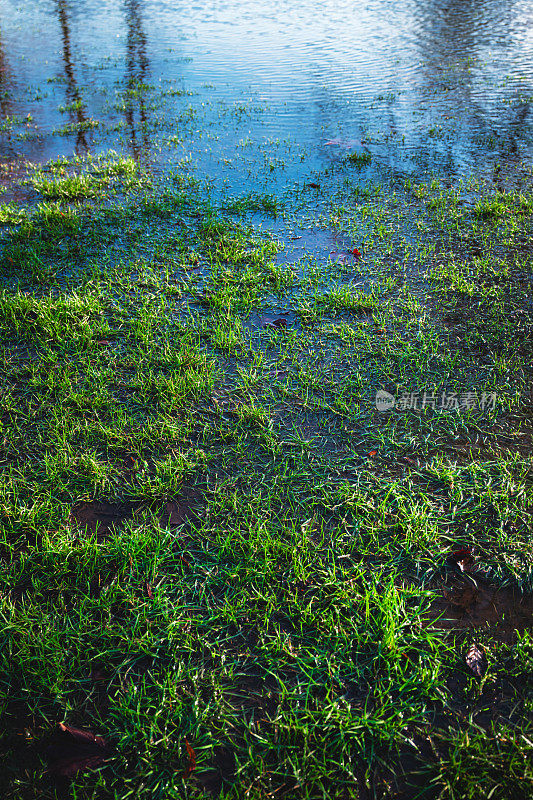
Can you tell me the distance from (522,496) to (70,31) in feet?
54.9

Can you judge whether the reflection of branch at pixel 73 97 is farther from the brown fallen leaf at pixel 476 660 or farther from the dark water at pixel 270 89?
the brown fallen leaf at pixel 476 660

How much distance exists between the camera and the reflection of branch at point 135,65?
7.36 meters

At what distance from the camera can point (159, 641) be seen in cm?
197

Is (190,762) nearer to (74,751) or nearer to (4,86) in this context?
(74,751)

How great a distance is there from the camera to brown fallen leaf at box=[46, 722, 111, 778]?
1659 millimetres

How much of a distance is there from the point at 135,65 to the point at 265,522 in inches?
470

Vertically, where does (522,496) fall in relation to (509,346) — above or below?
below

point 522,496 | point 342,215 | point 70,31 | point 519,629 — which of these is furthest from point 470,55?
point 519,629

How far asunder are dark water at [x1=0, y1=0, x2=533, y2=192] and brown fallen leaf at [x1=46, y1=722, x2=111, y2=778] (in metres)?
5.64

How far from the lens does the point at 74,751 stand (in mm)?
1703

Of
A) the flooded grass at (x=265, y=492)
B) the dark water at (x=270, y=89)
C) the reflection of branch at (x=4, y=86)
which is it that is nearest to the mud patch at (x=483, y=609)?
the flooded grass at (x=265, y=492)

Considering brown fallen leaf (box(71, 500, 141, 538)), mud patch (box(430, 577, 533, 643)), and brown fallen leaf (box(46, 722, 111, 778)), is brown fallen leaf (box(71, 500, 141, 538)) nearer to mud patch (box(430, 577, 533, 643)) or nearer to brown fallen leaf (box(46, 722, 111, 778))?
brown fallen leaf (box(46, 722, 111, 778))

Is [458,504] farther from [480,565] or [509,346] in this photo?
[509,346]

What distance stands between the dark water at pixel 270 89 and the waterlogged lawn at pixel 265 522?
276cm
